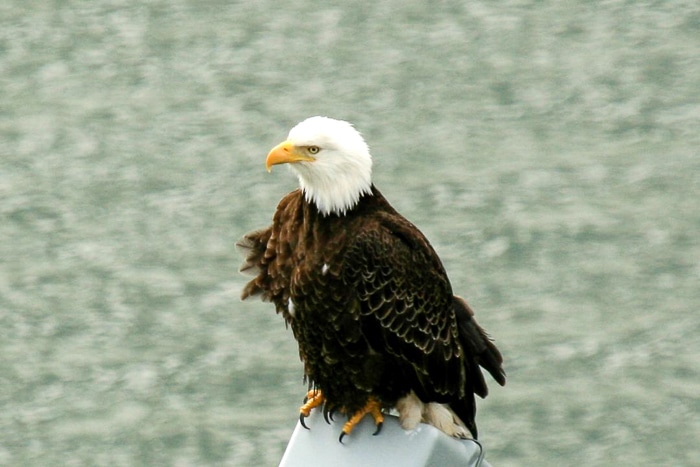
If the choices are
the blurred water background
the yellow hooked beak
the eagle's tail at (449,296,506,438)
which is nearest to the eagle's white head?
the yellow hooked beak

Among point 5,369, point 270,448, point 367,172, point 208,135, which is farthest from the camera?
point 208,135

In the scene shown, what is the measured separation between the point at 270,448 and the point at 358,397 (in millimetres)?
3058

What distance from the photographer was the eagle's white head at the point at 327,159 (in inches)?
187

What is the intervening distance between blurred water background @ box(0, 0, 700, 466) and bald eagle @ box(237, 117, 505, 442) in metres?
2.86

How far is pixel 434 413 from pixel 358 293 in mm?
406

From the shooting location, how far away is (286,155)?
4734 mm

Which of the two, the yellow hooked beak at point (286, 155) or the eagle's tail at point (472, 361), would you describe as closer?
the yellow hooked beak at point (286, 155)

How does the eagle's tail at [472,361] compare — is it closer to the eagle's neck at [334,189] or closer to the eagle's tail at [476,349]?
the eagle's tail at [476,349]

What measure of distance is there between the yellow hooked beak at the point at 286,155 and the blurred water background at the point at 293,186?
10.6 feet

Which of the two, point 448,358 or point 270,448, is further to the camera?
point 270,448

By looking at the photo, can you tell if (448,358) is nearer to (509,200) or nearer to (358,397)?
(358,397)

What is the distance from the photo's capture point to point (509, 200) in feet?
30.2

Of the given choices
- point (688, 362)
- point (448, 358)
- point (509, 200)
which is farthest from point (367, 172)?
point (509, 200)

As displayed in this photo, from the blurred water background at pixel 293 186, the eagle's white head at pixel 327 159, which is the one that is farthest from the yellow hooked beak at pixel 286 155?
the blurred water background at pixel 293 186
